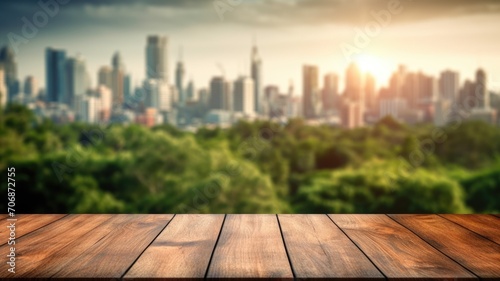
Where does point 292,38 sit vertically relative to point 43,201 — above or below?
above

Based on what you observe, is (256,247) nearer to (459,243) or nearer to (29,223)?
(459,243)

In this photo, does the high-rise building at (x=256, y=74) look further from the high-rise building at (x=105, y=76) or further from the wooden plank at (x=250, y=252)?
the wooden plank at (x=250, y=252)

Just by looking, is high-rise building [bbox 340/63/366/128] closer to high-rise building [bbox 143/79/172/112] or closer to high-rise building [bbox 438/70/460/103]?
high-rise building [bbox 438/70/460/103]

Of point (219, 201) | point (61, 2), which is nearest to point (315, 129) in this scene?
point (219, 201)

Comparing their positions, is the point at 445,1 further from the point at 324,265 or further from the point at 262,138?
the point at 324,265

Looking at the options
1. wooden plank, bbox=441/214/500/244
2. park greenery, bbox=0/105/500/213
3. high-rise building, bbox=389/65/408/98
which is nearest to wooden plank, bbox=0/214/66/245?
wooden plank, bbox=441/214/500/244

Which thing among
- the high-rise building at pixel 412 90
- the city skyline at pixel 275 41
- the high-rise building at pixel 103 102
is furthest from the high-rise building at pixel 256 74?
the high-rise building at pixel 103 102

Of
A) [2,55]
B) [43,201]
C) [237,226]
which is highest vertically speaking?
[2,55]

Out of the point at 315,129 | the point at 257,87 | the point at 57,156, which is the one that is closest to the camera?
the point at 57,156
